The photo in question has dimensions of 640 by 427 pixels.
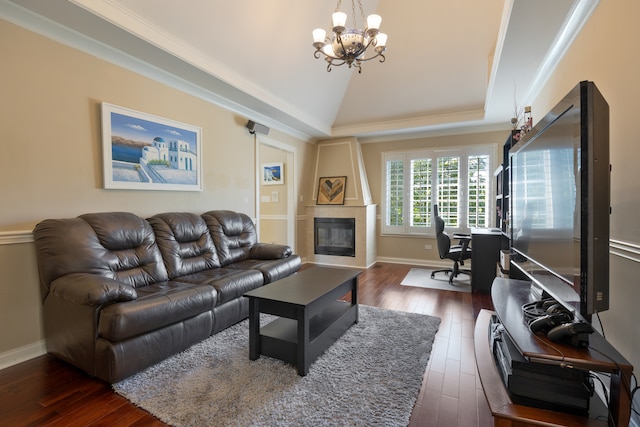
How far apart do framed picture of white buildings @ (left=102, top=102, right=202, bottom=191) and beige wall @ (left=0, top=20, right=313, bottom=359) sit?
0.09 metres

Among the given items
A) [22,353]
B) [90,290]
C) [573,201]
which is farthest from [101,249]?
[573,201]

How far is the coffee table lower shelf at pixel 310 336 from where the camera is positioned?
213cm

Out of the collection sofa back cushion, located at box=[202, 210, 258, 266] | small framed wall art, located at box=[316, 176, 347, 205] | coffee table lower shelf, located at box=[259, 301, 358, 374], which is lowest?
coffee table lower shelf, located at box=[259, 301, 358, 374]

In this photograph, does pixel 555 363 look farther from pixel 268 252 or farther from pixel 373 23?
pixel 268 252

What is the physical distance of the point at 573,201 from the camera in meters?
1.24

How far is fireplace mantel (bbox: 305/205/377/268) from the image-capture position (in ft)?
18.4

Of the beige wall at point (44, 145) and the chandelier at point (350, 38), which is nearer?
the beige wall at point (44, 145)

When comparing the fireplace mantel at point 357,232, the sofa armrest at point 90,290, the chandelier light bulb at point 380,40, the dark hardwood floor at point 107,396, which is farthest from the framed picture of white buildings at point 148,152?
the fireplace mantel at point 357,232

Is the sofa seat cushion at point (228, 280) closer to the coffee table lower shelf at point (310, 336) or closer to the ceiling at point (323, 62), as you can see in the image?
the coffee table lower shelf at point (310, 336)

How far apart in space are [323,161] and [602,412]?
5415 mm

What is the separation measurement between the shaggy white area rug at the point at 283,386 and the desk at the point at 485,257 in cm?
190

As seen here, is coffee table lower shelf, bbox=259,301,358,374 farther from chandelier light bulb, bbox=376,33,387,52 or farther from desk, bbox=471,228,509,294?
chandelier light bulb, bbox=376,33,387,52

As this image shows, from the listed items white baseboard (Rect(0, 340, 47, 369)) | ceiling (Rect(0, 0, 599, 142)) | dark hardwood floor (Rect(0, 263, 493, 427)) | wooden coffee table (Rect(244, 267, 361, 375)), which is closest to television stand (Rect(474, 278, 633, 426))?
dark hardwood floor (Rect(0, 263, 493, 427))

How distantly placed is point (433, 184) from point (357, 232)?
171 centimetres
